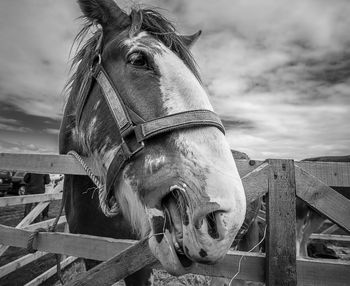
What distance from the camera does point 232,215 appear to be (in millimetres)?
966

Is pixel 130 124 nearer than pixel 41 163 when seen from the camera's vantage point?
Yes

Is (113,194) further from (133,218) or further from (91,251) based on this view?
(91,251)

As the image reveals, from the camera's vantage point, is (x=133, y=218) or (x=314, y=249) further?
(x=314, y=249)

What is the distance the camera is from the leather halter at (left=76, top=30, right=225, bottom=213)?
1.17m

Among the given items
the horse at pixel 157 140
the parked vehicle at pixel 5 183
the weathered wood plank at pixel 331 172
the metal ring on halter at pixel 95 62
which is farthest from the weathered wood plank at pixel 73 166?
the parked vehicle at pixel 5 183

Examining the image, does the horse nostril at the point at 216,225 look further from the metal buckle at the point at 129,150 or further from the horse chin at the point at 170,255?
the metal buckle at the point at 129,150

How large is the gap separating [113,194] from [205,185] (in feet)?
2.59

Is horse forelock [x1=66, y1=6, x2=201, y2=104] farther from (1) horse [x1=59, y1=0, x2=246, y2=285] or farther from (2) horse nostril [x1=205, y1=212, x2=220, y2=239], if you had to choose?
(2) horse nostril [x1=205, y1=212, x2=220, y2=239]

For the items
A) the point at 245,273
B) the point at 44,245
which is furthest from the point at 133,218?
the point at 44,245

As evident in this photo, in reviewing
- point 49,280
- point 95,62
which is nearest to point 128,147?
point 95,62

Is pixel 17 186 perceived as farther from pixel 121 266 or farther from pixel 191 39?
pixel 191 39

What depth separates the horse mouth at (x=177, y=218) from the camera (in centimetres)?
103

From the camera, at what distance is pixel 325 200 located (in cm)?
161

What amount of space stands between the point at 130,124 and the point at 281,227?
1.29 meters
